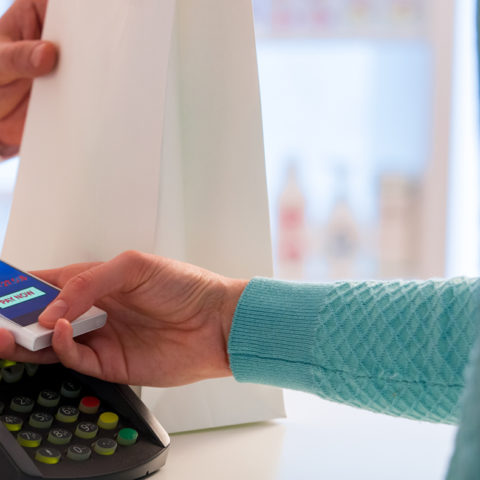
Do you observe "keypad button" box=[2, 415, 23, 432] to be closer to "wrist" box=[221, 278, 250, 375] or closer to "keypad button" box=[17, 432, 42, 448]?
"keypad button" box=[17, 432, 42, 448]

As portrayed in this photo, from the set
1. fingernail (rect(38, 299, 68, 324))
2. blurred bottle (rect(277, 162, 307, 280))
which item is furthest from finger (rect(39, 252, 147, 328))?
blurred bottle (rect(277, 162, 307, 280))

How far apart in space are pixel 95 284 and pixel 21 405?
0.09 meters

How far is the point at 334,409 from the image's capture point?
533 mm

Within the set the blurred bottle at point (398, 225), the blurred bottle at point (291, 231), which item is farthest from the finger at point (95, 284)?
the blurred bottle at point (398, 225)

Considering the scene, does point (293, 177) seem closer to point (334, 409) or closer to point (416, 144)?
point (416, 144)

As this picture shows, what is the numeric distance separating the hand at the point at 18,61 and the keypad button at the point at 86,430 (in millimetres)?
280

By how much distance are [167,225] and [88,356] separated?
0.34ft

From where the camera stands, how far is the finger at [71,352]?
399mm

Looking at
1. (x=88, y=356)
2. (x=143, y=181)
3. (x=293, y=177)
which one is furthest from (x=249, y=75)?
(x=293, y=177)

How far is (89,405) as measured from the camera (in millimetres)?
400

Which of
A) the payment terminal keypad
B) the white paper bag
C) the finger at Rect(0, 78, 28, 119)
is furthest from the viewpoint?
the finger at Rect(0, 78, 28, 119)

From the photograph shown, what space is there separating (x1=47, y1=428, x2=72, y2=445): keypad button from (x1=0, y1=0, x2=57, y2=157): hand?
0.93 ft

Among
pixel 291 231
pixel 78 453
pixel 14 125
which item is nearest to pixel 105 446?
pixel 78 453

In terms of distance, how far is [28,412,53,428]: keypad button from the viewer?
370 mm
